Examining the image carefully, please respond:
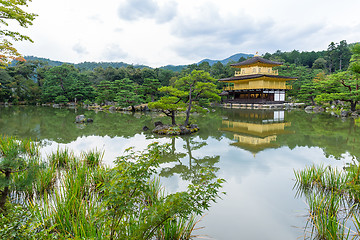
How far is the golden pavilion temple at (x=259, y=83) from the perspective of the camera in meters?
28.4

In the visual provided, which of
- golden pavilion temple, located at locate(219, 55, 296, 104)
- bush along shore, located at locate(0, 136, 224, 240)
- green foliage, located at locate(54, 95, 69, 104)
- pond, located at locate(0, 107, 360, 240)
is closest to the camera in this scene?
bush along shore, located at locate(0, 136, 224, 240)

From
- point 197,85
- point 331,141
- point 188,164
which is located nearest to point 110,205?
point 188,164

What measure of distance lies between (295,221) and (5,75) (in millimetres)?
39575

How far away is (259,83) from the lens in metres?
28.4

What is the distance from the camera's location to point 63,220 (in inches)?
112

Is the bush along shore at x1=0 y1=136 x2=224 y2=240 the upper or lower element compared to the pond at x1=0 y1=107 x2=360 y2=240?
upper

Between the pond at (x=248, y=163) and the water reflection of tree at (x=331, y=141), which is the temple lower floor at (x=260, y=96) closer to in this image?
the pond at (x=248, y=163)

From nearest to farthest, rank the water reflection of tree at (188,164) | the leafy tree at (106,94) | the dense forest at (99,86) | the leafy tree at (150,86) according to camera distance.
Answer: the water reflection of tree at (188,164) < the dense forest at (99,86) < the leafy tree at (106,94) < the leafy tree at (150,86)

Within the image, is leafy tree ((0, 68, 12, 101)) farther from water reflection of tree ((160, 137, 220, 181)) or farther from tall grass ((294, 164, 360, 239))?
tall grass ((294, 164, 360, 239))

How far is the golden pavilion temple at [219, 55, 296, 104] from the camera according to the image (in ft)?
93.2

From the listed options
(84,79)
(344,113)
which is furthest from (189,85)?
(84,79)

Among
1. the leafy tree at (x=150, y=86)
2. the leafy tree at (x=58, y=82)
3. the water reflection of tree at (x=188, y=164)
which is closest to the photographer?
the water reflection of tree at (x=188, y=164)

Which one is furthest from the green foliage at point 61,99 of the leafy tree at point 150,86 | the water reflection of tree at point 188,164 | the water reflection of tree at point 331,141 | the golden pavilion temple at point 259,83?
the water reflection of tree at point 331,141

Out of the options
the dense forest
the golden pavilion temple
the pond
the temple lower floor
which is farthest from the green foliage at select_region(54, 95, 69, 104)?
the temple lower floor
